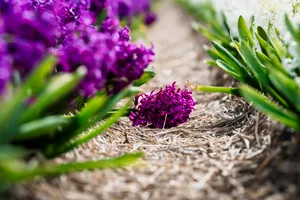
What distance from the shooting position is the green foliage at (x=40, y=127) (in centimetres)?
196

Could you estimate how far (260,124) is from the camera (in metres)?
2.95

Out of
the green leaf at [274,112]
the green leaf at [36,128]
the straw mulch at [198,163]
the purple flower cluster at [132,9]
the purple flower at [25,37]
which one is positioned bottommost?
the straw mulch at [198,163]

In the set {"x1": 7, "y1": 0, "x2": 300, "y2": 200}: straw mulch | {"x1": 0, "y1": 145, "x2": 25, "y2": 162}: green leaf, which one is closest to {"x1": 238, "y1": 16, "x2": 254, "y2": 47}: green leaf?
{"x1": 7, "y1": 0, "x2": 300, "y2": 200}: straw mulch

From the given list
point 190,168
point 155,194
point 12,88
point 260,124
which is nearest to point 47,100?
point 12,88

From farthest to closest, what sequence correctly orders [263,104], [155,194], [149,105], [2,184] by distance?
[149,105] → [263,104] → [155,194] → [2,184]

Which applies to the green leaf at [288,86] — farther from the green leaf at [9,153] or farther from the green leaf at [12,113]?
the green leaf at [9,153]

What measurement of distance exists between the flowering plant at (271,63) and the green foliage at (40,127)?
0.72 meters

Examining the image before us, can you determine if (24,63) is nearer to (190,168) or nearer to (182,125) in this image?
(190,168)

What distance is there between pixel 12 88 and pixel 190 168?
1.03 metres

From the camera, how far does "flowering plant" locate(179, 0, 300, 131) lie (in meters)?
2.43

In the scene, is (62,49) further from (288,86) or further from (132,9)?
(132,9)

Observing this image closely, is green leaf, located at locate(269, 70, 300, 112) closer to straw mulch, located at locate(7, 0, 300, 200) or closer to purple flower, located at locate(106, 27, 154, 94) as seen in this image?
straw mulch, located at locate(7, 0, 300, 200)

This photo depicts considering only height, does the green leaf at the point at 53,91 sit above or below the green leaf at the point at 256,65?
above

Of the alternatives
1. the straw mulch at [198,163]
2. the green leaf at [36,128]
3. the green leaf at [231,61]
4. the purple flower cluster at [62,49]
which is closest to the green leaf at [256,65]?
the straw mulch at [198,163]
